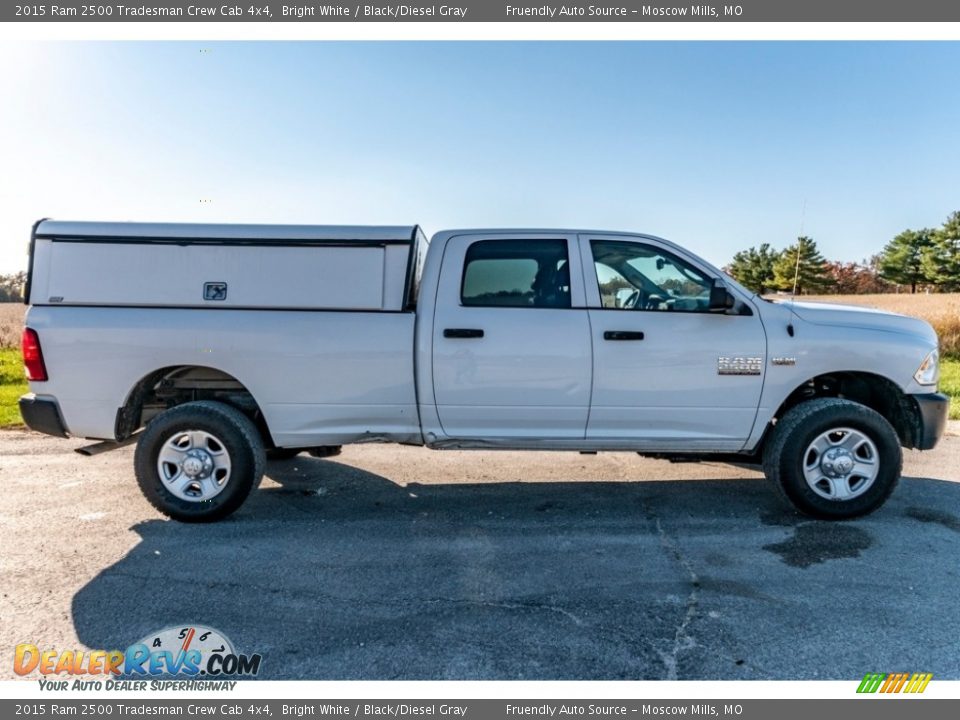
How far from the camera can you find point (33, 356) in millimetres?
3852

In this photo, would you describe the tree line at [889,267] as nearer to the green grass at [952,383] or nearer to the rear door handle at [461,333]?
the green grass at [952,383]

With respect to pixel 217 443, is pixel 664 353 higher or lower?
higher

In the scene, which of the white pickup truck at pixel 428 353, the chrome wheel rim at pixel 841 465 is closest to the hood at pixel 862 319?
the white pickup truck at pixel 428 353

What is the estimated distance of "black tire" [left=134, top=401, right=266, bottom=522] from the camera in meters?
3.90

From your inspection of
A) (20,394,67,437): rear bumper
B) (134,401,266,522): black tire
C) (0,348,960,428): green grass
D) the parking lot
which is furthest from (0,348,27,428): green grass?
(134,401,266,522): black tire

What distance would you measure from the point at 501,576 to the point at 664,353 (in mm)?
1866

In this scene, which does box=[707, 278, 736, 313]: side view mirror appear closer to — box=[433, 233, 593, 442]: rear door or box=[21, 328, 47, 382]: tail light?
box=[433, 233, 593, 442]: rear door

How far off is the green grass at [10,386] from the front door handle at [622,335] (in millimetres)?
7113

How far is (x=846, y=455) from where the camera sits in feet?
12.8

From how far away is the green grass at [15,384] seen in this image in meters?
7.32

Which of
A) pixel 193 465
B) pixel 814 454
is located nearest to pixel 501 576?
pixel 193 465

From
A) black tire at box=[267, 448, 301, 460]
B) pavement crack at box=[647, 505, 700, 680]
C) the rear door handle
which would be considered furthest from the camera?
black tire at box=[267, 448, 301, 460]

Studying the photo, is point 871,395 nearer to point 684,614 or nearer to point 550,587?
point 684,614

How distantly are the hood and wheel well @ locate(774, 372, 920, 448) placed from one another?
14.7 inches
